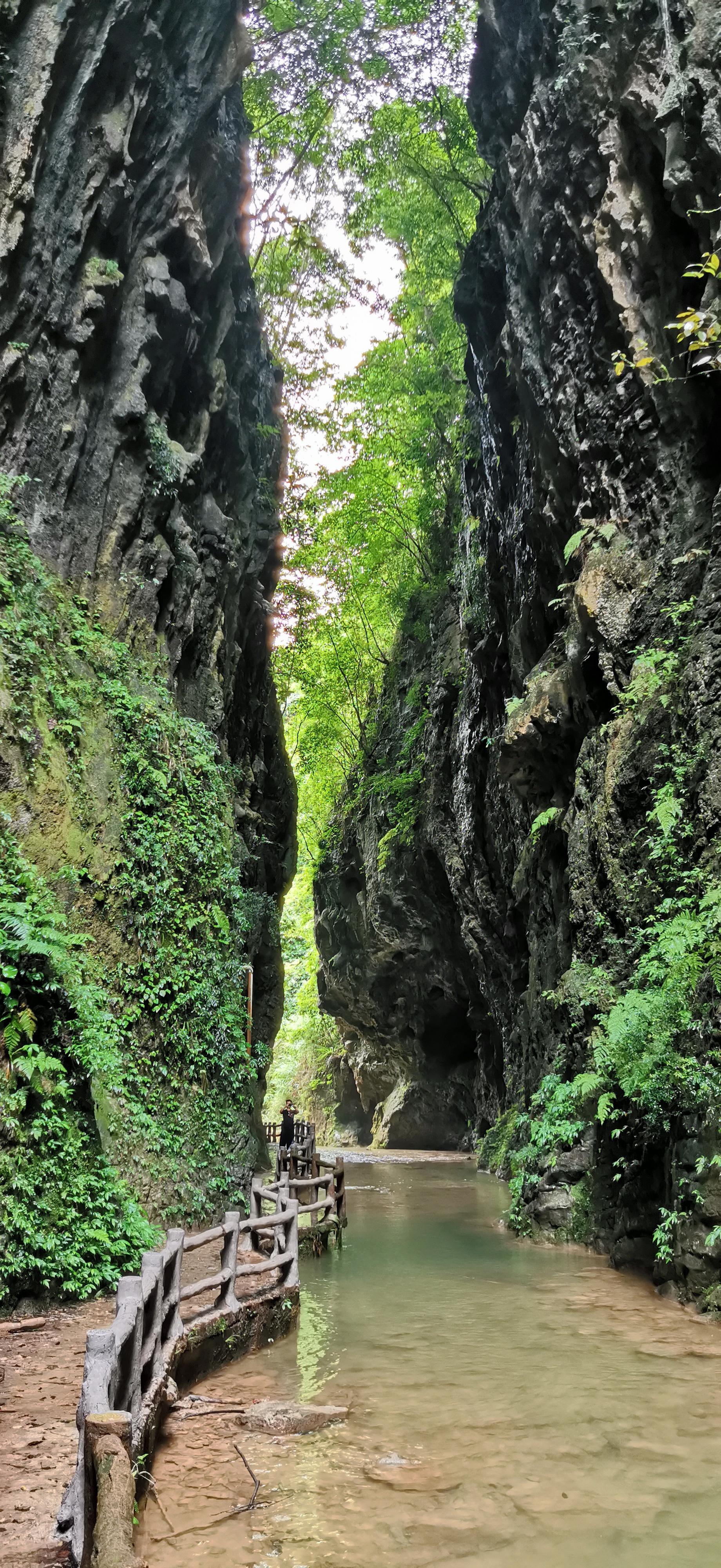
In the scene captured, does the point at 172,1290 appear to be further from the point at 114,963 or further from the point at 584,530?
the point at 584,530

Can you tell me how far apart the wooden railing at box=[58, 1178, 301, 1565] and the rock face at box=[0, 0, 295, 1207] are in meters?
2.41

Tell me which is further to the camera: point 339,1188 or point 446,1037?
point 446,1037

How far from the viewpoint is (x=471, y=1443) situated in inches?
217

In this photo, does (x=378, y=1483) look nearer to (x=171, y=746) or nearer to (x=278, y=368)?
(x=171, y=746)

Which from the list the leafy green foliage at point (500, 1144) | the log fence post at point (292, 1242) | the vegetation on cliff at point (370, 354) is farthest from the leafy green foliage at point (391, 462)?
the log fence post at point (292, 1242)

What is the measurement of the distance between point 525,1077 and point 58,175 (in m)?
18.0

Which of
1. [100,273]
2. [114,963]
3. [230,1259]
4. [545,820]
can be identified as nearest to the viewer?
[230,1259]

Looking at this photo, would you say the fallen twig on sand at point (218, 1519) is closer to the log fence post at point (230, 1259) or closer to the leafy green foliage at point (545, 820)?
the log fence post at point (230, 1259)

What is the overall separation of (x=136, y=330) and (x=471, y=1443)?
15.9 m

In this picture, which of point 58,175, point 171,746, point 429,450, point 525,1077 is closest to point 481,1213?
point 525,1077

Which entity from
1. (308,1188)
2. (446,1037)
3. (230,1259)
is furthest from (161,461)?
(446,1037)

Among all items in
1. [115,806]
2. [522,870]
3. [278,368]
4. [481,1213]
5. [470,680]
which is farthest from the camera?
[278,368]

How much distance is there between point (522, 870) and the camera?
18.8 m

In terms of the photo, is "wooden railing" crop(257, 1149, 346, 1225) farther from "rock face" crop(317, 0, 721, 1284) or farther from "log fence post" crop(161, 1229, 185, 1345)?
"log fence post" crop(161, 1229, 185, 1345)
